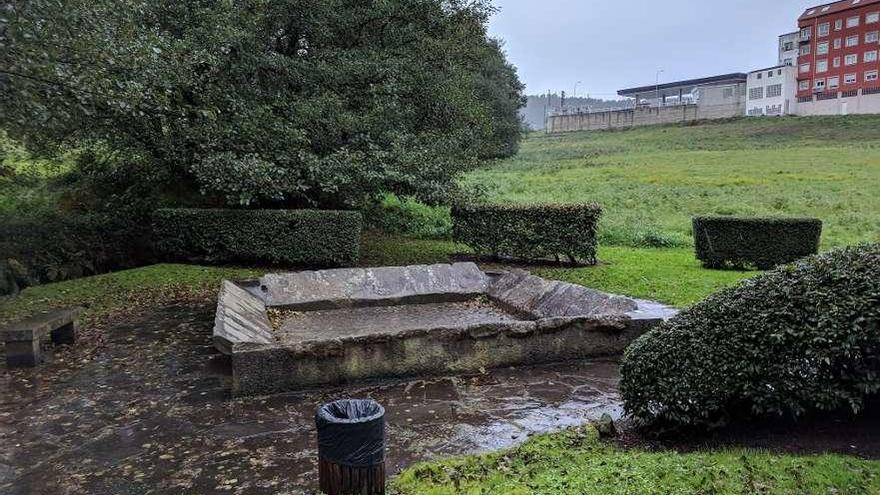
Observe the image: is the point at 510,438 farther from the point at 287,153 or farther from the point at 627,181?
the point at 627,181

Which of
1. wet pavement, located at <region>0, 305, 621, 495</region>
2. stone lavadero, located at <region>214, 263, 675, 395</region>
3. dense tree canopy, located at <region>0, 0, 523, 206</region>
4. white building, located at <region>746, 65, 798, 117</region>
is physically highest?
white building, located at <region>746, 65, 798, 117</region>

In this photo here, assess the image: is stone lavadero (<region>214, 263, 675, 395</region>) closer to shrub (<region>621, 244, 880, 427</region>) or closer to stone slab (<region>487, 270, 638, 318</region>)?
stone slab (<region>487, 270, 638, 318</region>)

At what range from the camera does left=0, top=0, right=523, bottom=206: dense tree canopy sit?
11531mm

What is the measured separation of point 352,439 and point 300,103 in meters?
10.2

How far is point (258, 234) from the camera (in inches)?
504

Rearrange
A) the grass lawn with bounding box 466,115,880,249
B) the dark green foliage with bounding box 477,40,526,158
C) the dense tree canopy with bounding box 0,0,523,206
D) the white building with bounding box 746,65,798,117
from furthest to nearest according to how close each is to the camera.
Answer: the white building with bounding box 746,65,798,117
the dark green foliage with bounding box 477,40,526,158
the grass lawn with bounding box 466,115,880,249
the dense tree canopy with bounding box 0,0,523,206

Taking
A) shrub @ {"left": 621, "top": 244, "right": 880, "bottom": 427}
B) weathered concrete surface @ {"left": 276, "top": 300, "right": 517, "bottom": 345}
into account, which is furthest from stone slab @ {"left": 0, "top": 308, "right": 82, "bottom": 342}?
shrub @ {"left": 621, "top": 244, "right": 880, "bottom": 427}

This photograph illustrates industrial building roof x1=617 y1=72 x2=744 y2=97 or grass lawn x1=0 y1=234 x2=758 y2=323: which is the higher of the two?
industrial building roof x1=617 y1=72 x2=744 y2=97

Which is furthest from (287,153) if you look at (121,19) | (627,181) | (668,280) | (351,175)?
(627,181)

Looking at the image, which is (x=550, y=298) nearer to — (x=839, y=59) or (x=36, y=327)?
(x=36, y=327)

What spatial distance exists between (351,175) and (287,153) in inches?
52.7

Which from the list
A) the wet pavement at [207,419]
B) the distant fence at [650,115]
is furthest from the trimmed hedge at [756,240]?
the distant fence at [650,115]

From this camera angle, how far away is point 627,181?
28.2 m

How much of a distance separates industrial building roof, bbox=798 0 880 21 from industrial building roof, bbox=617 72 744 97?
7.29 meters
